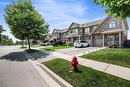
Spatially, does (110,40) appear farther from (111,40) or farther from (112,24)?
(112,24)

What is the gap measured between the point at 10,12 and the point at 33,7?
493 cm

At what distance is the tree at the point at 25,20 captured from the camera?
30.0 meters

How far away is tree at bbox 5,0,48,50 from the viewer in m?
30.0

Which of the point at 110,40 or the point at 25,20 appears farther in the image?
the point at 110,40

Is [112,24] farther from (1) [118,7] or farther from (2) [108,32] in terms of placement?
(1) [118,7]

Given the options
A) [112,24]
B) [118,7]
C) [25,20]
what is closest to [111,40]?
[112,24]

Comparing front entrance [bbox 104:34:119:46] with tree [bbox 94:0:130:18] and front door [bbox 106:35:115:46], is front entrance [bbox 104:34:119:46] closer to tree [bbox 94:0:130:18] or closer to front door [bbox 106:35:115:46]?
front door [bbox 106:35:115:46]

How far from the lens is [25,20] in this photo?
1180 inches

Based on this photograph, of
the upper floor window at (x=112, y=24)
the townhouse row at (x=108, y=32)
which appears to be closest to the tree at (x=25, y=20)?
the townhouse row at (x=108, y=32)

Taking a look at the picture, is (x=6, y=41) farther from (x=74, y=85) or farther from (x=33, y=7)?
(x=74, y=85)

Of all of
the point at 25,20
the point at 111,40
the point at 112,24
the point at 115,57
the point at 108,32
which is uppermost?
the point at 25,20

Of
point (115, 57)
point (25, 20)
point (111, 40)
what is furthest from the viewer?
point (111, 40)

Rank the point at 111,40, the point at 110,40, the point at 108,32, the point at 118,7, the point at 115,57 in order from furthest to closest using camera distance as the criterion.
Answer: the point at 110,40, the point at 111,40, the point at 108,32, the point at 115,57, the point at 118,7

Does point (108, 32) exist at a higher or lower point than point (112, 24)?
lower
